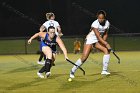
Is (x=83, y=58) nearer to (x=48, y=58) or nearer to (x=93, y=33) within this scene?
(x=93, y=33)

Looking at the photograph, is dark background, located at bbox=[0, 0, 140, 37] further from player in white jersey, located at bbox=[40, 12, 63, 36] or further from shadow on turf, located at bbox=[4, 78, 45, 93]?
shadow on turf, located at bbox=[4, 78, 45, 93]

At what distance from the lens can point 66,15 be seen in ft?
128

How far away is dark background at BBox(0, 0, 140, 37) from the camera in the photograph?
125ft

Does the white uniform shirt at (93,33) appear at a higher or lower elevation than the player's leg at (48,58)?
higher

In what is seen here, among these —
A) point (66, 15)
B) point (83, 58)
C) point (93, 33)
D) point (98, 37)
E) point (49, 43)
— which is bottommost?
point (83, 58)

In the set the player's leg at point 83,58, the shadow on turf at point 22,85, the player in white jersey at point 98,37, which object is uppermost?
the player in white jersey at point 98,37

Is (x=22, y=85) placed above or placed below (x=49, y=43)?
below

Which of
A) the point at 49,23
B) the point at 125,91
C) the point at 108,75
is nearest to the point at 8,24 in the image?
the point at 49,23

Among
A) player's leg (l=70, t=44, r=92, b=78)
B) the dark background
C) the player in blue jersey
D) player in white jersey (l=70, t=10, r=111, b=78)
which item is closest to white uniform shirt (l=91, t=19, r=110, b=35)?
player in white jersey (l=70, t=10, r=111, b=78)

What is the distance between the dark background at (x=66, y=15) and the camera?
38.2 meters

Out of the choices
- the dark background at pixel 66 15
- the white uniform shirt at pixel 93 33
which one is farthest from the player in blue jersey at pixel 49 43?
the dark background at pixel 66 15

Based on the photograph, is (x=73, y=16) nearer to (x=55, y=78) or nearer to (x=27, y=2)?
(x=27, y=2)

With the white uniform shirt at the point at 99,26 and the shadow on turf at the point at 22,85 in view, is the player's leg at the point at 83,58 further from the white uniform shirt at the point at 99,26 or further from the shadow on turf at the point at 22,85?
the shadow on turf at the point at 22,85

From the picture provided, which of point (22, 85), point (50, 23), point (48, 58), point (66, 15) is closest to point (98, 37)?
point (48, 58)
